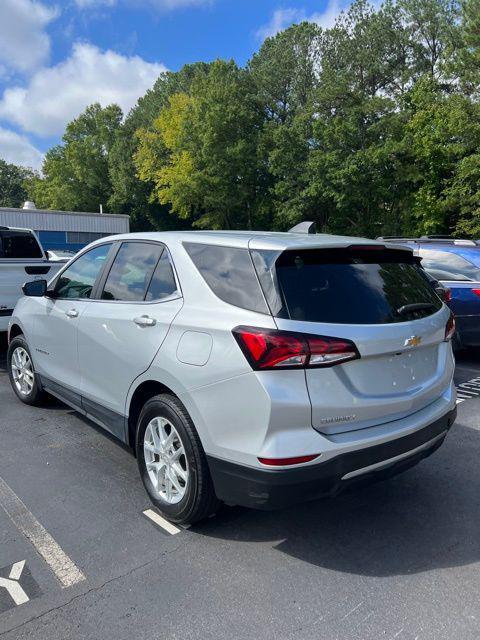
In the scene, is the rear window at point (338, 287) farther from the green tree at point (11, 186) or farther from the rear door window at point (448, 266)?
the green tree at point (11, 186)

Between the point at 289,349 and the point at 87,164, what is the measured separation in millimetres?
54802

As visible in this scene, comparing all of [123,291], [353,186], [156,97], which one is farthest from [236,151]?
[123,291]

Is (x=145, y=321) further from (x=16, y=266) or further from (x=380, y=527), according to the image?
(x=16, y=266)

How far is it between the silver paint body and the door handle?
3 centimetres

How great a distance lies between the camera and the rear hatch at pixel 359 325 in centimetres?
240

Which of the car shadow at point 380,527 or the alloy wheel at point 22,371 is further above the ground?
the alloy wheel at point 22,371

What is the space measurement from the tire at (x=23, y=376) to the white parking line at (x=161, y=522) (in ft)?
7.32

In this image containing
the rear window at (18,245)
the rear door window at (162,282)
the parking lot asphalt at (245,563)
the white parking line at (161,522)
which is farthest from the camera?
the rear window at (18,245)

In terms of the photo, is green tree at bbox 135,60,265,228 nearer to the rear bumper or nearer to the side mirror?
the side mirror

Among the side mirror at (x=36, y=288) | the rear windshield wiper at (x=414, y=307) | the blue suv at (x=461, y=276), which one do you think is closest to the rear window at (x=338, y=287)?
Result: the rear windshield wiper at (x=414, y=307)

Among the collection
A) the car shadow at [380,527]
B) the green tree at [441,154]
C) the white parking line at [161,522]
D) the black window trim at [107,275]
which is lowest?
the car shadow at [380,527]

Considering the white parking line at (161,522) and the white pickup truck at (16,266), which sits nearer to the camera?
the white parking line at (161,522)

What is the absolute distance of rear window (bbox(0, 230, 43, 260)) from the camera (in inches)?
290

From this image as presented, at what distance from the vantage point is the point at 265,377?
7.65 feet
